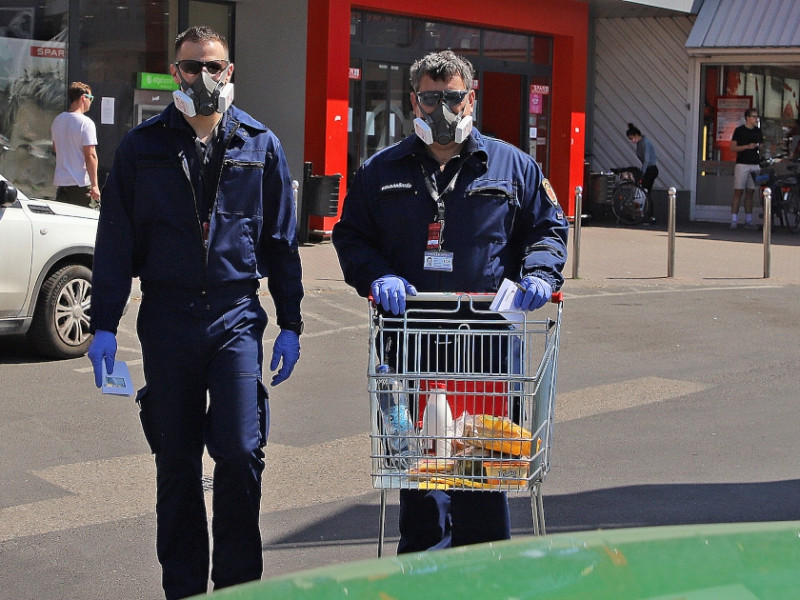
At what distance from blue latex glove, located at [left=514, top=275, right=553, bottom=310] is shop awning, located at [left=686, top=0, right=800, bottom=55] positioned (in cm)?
1979

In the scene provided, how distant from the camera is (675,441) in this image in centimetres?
728

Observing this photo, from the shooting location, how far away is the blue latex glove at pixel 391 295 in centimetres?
394

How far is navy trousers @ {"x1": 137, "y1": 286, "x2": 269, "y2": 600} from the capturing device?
161 inches

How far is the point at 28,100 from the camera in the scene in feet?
52.1

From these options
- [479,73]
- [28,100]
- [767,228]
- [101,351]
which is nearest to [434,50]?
[479,73]

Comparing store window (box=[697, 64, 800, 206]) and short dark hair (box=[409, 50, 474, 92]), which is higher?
store window (box=[697, 64, 800, 206])

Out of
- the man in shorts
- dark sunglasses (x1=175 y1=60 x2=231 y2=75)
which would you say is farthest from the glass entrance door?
dark sunglasses (x1=175 y1=60 x2=231 y2=75)

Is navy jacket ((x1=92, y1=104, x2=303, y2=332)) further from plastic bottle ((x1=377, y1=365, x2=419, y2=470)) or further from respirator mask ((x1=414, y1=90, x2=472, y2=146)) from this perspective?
plastic bottle ((x1=377, y1=365, x2=419, y2=470))

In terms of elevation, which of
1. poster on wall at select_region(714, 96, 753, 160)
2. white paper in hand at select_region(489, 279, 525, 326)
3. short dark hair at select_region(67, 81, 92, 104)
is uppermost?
poster on wall at select_region(714, 96, 753, 160)

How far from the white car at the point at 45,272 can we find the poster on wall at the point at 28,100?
6.67 meters

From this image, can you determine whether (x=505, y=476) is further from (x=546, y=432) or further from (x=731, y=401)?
(x=731, y=401)

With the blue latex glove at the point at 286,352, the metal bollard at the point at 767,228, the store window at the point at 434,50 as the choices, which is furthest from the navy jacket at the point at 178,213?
the store window at the point at 434,50

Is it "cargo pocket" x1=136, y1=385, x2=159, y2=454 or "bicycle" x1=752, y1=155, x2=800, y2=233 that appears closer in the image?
"cargo pocket" x1=136, y1=385, x2=159, y2=454

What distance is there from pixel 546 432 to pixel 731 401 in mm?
4903
